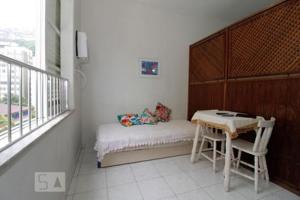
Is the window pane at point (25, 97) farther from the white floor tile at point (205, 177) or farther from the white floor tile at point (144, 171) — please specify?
the white floor tile at point (205, 177)

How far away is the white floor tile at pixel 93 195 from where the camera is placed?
4.99 ft

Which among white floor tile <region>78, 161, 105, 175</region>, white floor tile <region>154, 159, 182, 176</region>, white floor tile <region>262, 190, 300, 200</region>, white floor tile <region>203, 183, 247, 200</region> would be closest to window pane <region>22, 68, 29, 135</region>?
white floor tile <region>78, 161, 105, 175</region>

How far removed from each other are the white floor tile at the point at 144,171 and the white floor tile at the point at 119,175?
7cm

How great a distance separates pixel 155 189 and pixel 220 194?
71 centimetres

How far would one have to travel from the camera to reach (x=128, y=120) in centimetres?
274

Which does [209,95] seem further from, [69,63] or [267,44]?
[69,63]

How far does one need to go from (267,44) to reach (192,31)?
189cm

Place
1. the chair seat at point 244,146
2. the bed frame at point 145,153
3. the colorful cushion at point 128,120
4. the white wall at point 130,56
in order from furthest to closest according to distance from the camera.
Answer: the white wall at point 130,56 → the colorful cushion at point 128,120 → the bed frame at point 145,153 → the chair seat at point 244,146

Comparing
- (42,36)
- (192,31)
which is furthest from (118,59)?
(192,31)

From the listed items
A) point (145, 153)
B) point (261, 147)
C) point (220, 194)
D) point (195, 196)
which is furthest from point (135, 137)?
point (261, 147)

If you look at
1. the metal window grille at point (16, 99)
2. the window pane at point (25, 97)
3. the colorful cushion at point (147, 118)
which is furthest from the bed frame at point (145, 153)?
the window pane at point (25, 97)

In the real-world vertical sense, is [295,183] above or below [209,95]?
below

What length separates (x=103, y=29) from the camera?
285 cm

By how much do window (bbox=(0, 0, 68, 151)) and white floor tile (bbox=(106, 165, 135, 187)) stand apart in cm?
103
